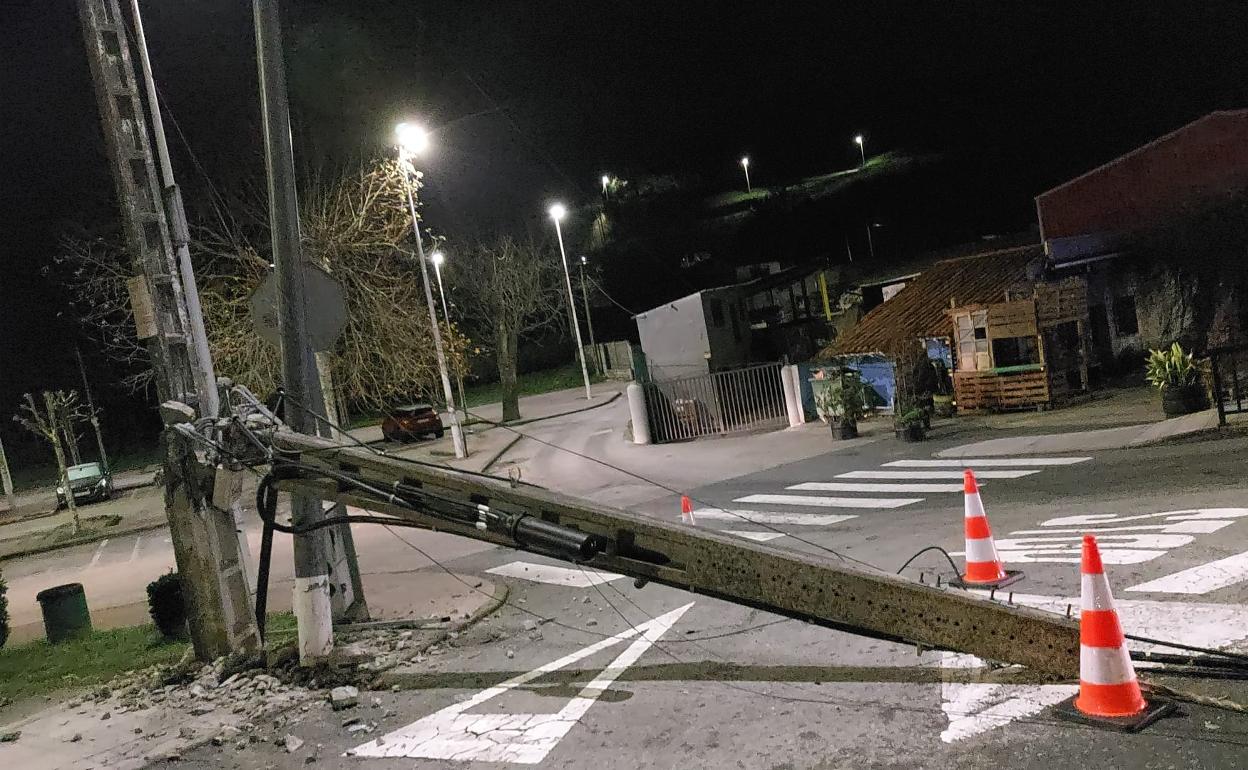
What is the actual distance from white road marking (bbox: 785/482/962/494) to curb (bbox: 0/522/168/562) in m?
19.2

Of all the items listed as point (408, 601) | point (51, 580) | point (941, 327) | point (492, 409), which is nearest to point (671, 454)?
point (941, 327)

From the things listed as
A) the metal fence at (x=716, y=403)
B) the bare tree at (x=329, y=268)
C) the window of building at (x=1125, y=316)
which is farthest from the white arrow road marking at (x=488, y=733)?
the window of building at (x=1125, y=316)

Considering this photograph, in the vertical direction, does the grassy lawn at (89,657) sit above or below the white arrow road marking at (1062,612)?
below

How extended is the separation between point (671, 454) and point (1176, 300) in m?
12.7

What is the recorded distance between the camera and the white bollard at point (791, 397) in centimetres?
2205

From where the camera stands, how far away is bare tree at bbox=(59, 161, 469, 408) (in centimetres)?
2078

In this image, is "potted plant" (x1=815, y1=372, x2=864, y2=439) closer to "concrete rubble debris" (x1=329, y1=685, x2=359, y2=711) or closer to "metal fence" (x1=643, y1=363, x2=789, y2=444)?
"metal fence" (x1=643, y1=363, x2=789, y2=444)

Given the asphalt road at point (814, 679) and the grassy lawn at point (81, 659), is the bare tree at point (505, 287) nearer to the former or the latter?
the grassy lawn at point (81, 659)

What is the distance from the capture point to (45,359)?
1955 inches

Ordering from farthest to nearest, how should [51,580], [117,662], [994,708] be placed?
[51,580], [117,662], [994,708]

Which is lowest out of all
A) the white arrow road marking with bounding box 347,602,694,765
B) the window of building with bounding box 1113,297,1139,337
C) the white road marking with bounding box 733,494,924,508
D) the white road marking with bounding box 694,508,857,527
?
the white road marking with bounding box 733,494,924,508

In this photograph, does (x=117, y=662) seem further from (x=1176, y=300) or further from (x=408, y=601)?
(x=1176, y=300)

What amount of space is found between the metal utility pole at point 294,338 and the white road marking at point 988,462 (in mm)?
10347

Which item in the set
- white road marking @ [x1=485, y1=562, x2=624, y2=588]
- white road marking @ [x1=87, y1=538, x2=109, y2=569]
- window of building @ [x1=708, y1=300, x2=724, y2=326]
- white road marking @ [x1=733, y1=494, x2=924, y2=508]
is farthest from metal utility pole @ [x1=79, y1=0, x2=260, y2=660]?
window of building @ [x1=708, y1=300, x2=724, y2=326]
